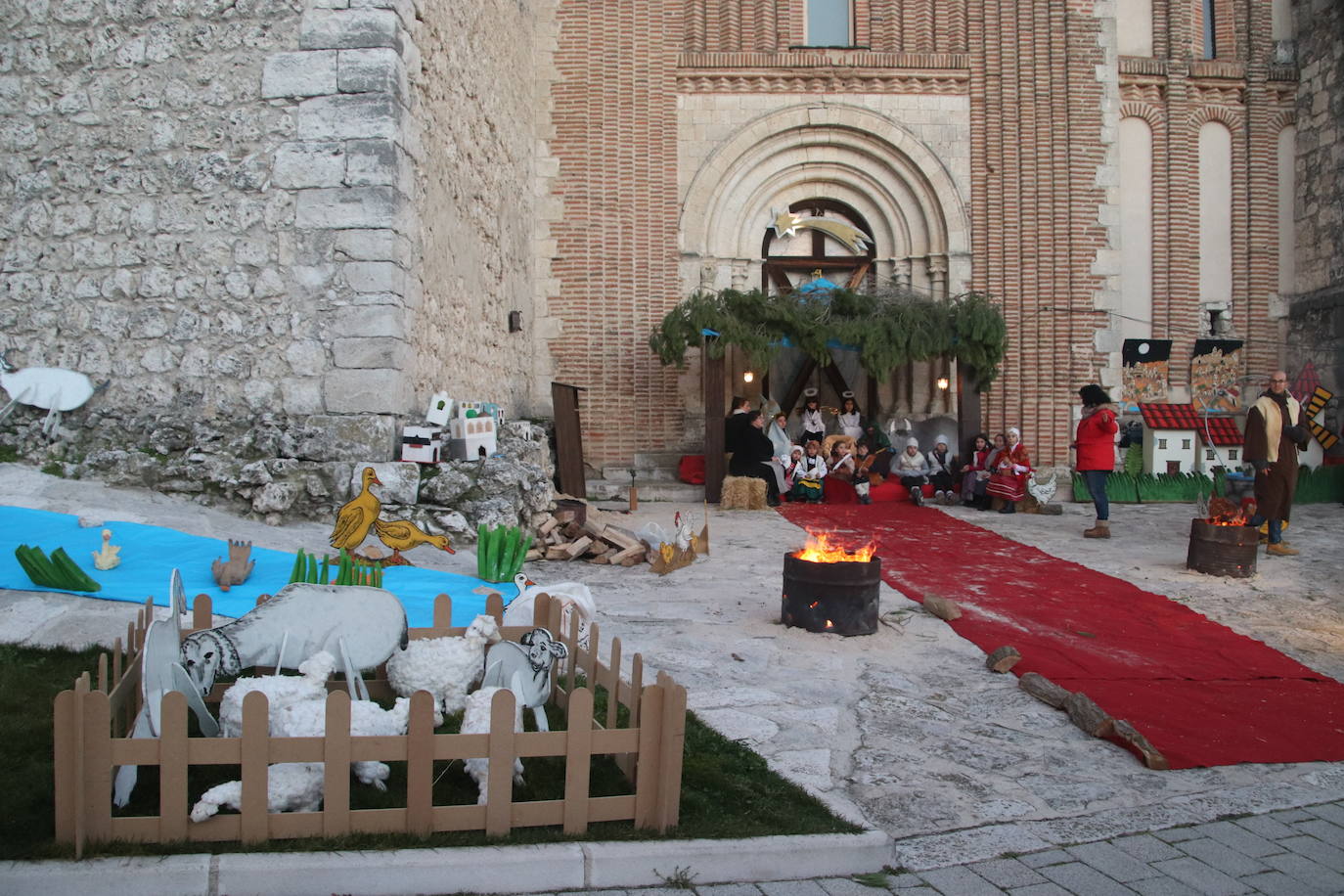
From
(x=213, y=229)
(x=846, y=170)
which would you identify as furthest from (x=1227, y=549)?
(x=846, y=170)

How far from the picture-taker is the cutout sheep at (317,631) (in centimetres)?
367

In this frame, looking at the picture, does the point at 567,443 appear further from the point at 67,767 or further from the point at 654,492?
the point at 67,767

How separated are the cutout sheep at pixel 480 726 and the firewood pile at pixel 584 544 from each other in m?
4.73

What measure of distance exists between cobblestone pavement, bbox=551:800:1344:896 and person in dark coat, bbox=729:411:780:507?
9.31 m

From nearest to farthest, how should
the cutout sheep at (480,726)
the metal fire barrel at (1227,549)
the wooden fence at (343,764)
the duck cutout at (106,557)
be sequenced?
the wooden fence at (343,764), the cutout sheep at (480,726), the duck cutout at (106,557), the metal fire barrel at (1227,549)

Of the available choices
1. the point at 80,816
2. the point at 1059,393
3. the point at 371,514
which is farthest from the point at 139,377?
the point at 1059,393

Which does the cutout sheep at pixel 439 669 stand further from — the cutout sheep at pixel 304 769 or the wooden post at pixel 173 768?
the wooden post at pixel 173 768

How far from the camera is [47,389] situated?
8.09m

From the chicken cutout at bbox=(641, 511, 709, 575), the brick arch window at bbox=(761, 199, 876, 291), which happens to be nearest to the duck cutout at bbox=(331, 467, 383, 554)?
the chicken cutout at bbox=(641, 511, 709, 575)

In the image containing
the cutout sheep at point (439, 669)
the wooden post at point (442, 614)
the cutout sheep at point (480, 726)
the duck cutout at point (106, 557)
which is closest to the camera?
the cutout sheep at point (480, 726)

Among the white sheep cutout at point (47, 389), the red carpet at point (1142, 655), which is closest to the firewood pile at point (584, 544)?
the red carpet at point (1142, 655)

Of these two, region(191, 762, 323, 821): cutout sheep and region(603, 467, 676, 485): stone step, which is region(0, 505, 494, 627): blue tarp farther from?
region(603, 467, 676, 485): stone step

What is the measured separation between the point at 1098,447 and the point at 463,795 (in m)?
8.83

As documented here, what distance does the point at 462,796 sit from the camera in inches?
126
